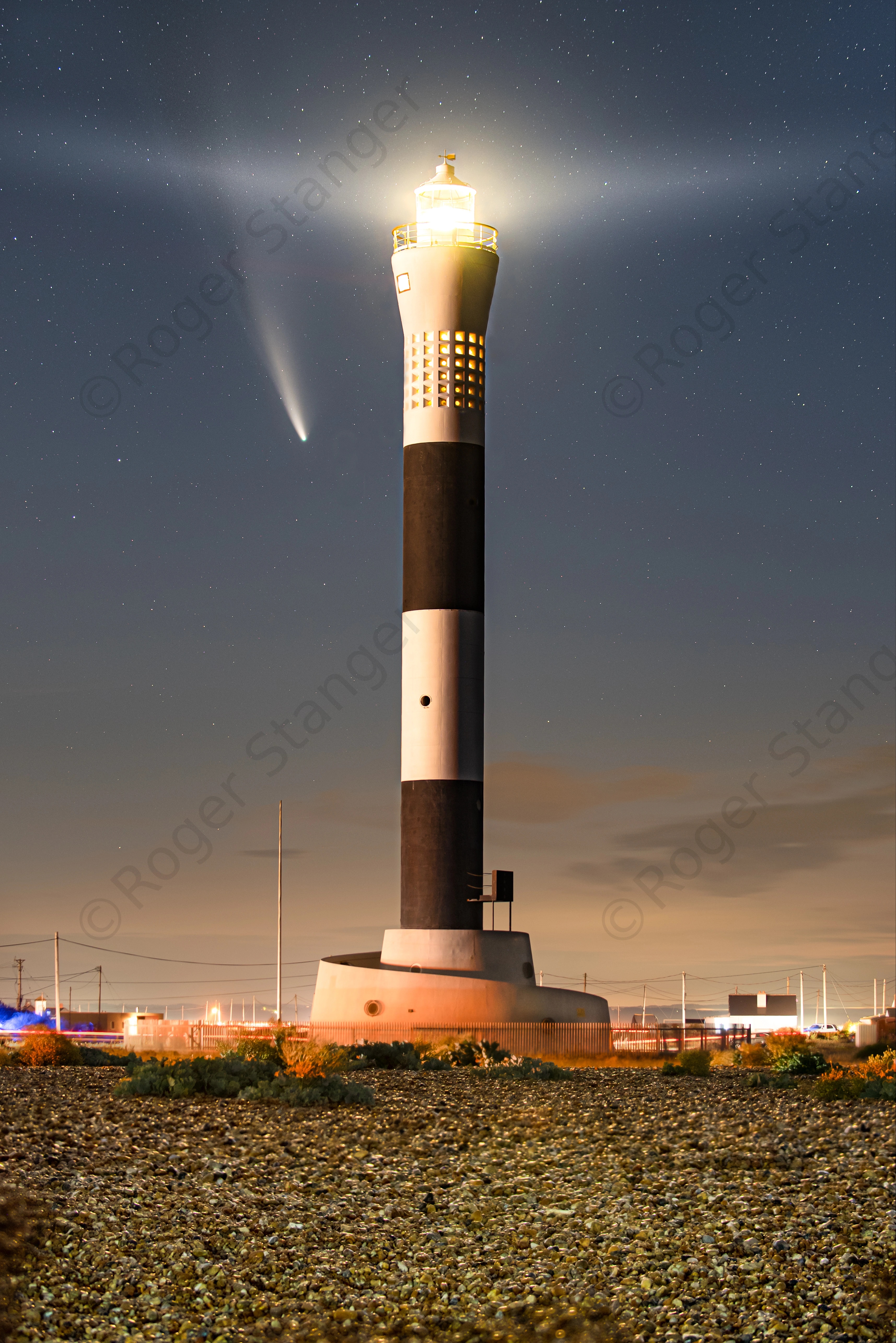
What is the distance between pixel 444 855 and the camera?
1665 inches

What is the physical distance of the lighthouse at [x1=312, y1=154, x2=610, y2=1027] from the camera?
41.8m

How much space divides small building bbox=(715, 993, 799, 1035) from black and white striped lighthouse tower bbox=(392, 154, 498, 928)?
87530mm

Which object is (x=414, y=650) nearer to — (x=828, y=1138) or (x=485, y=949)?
(x=485, y=949)

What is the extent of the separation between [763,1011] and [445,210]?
105411mm

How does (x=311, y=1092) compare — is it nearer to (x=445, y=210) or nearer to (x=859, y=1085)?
(x=859, y=1085)

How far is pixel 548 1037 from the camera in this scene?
41781mm

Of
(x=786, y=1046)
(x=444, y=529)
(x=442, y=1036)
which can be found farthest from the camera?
(x=444, y=529)

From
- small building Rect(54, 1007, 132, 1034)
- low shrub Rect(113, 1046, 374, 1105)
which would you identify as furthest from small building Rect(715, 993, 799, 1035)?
low shrub Rect(113, 1046, 374, 1105)

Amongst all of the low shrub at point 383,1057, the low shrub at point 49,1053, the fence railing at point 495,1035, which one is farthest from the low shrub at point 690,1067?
the low shrub at point 49,1053

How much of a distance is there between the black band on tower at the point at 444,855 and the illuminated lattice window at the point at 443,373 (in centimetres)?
1159

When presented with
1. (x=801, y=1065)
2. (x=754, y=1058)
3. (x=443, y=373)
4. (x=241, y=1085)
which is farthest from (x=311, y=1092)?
(x=443, y=373)

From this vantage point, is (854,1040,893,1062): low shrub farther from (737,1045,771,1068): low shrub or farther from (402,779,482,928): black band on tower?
(402,779,482,928): black band on tower

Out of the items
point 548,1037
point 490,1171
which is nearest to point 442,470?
point 548,1037

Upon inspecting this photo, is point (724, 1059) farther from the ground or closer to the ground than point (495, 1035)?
closer to the ground
